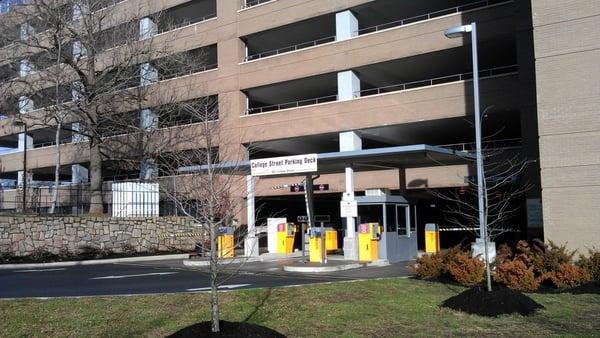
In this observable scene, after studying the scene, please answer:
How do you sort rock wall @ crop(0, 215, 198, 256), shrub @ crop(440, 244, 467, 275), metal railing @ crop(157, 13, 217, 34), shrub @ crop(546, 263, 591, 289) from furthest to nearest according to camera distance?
metal railing @ crop(157, 13, 217, 34), rock wall @ crop(0, 215, 198, 256), shrub @ crop(440, 244, 467, 275), shrub @ crop(546, 263, 591, 289)

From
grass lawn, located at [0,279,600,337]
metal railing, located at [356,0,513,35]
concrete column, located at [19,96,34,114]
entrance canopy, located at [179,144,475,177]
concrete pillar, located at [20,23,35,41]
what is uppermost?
metal railing, located at [356,0,513,35]

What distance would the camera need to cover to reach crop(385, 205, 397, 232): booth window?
24.4 meters

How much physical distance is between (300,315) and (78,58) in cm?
2734

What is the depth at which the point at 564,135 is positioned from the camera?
1769 cm

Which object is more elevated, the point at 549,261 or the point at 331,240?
the point at 331,240

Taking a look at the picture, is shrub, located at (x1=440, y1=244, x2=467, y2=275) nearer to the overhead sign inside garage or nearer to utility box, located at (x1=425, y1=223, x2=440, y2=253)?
the overhead sign inside garage

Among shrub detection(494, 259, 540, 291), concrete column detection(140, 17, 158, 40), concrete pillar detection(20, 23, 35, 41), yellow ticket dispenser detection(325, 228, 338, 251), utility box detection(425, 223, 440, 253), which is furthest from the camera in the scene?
concrete column detection(140, 17, 158, 40)

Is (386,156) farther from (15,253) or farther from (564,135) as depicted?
(15,253)

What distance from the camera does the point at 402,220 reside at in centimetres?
2547

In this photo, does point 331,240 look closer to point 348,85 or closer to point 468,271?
point 348,85

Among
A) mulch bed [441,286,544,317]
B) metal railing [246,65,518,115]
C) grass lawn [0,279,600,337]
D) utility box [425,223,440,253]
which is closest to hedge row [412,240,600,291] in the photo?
grass lawn [0,279,600,337]

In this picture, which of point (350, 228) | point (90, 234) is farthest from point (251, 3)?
point (350, 228)

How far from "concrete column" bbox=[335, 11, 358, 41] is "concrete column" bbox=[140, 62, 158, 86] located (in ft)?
36.6

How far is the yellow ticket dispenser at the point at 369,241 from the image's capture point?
23125mm
